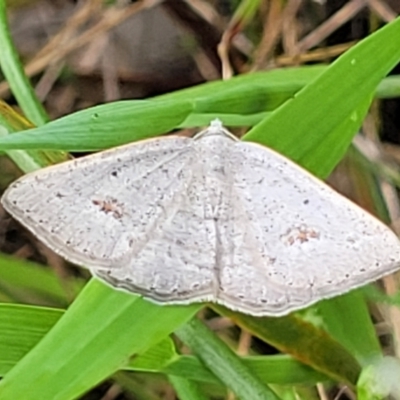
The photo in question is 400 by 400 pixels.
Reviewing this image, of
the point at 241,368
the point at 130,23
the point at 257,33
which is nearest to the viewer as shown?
the point at 241,368

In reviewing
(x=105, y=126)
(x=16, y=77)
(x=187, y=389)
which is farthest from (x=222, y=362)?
(x=16, y=77)

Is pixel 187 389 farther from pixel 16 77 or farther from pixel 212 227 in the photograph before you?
pixel 16 77

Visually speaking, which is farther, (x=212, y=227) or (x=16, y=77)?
(x=16, y=77)

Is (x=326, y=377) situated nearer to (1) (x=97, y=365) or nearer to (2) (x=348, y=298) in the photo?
(2) (x=348, y=298)

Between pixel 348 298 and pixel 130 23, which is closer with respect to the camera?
pixel 348 298

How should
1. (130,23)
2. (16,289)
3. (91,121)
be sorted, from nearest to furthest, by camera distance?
(91,121)
(16,289)
(130,23)

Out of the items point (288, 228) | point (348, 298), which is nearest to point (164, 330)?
point (288, 228)

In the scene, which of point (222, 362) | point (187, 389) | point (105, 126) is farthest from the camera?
point (187, 389)

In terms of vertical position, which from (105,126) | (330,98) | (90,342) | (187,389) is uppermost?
(105,126)

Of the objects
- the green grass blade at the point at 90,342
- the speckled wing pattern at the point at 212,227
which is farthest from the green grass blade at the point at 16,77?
the green grass blade at the point at 90,342
